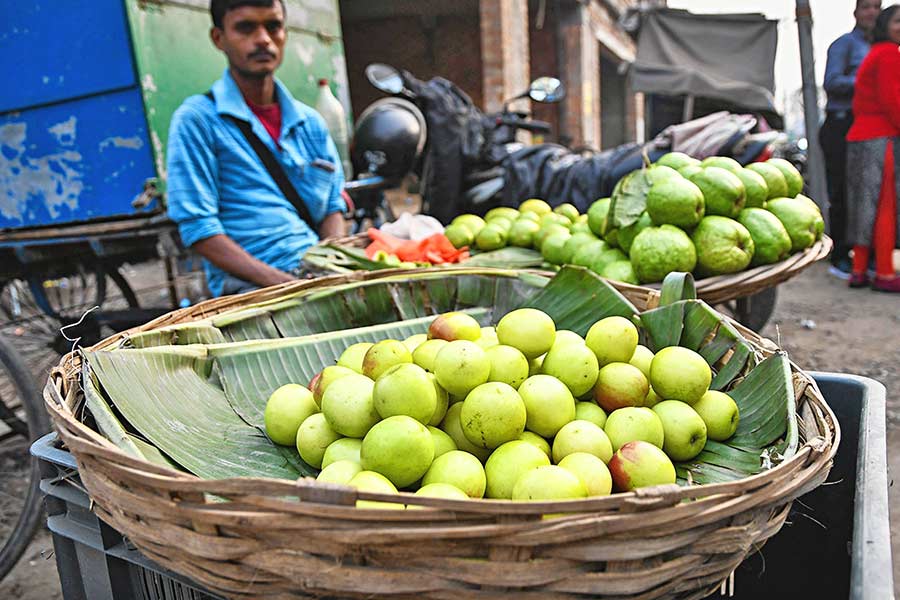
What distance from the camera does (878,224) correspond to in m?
5.46

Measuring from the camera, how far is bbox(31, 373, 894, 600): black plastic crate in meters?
0.84

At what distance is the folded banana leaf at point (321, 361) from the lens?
3.67 feet

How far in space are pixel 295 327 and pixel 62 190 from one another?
2842mm

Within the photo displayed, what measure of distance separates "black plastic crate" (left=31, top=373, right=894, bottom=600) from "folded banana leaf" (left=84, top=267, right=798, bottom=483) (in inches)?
4.8

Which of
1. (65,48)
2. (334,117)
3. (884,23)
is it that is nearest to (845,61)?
(884,23)

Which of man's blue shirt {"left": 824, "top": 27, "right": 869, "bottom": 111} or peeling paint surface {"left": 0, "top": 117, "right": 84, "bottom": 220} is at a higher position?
man's blue shirt {"left": 824, "top": 27, "right": 869, "bottom": 111}

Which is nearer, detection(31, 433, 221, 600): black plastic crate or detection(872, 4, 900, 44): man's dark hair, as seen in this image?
detection(31, 433, 221, 600): black plastic crate

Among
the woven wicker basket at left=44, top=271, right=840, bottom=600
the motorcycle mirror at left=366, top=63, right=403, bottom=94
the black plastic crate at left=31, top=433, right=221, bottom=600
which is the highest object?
the motorcycle mirror at left=366, top=63, right=403, bottom=94

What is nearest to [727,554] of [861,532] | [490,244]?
[861,532]

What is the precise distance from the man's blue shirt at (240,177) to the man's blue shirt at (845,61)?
4.69 metres

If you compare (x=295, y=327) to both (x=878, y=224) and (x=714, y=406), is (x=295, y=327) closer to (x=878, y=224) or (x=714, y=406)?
(x=714, y=406)

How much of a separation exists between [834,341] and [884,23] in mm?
2430

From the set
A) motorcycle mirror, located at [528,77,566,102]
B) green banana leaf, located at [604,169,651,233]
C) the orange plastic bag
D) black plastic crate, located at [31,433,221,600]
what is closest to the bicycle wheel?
black plastic crate, located at [31,433,221,600]

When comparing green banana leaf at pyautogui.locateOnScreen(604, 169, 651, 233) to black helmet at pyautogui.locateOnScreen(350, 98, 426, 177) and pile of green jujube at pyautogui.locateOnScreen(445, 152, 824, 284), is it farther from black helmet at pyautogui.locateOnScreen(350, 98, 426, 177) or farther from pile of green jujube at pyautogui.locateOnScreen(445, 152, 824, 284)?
black helmet at pyautogui.locateOnScreen(350, 98, 426, 177)
